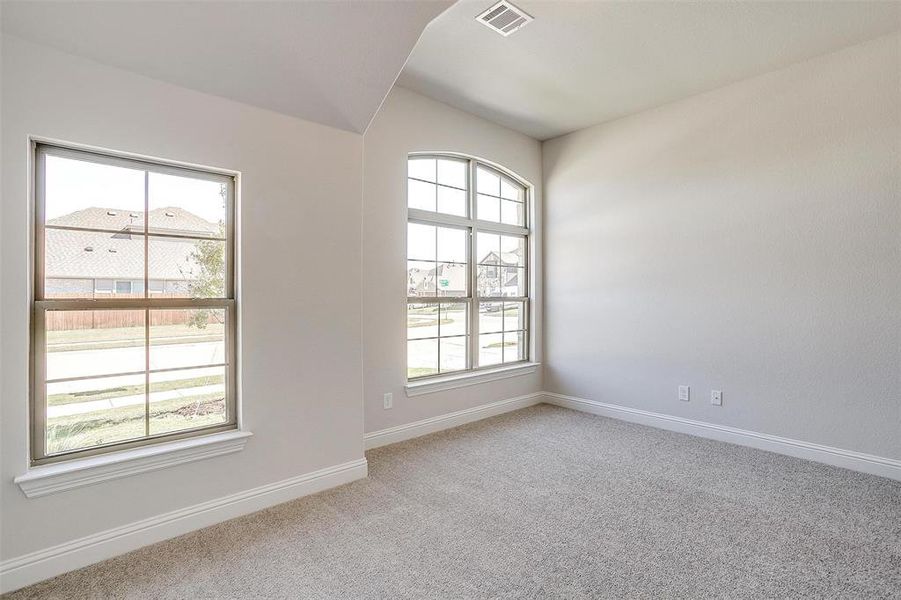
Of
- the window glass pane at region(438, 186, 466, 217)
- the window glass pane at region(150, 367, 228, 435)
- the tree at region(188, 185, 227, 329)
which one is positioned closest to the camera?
the window glass pane at region(150, 367, 228, 435)

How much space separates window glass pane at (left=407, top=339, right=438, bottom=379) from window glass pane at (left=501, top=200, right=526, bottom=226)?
1.63 m

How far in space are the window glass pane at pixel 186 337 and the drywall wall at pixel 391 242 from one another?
1185 millimetres

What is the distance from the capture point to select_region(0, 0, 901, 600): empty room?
1903mm

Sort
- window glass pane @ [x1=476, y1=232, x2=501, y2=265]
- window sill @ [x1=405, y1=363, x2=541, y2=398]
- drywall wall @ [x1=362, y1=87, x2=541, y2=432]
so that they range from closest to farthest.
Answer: drywall wall @ [x1=362, y1=87, x2=541, y2=432]
window sill @ [x1=405, y1=363, x2=541, y2=398]
window glass pane @ [x1=476, y1=232, x2=501, y2=265]

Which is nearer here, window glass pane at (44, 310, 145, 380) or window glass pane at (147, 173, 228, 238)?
window glass pane at (44, 310, 145, 380)

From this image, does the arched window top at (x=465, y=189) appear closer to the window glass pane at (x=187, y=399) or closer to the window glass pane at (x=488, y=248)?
the window glass pane at (x=488, y=248)

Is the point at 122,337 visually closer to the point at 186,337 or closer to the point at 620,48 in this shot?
the point at 186,337

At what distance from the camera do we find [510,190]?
15.6ft

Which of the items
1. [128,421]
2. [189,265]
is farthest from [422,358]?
[128,421]

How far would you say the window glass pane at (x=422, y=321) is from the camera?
3.82 meters

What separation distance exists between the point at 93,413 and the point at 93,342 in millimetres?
342

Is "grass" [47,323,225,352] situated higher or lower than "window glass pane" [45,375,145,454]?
higher

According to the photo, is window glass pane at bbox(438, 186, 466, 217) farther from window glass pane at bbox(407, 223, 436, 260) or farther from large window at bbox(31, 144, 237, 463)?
large window at bbox(31, 144, 237, 463)

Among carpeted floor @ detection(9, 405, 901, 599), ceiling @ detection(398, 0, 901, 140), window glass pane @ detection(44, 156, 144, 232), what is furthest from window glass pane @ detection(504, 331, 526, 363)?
window glass pane @ detection(44, 156, 144, 232)
